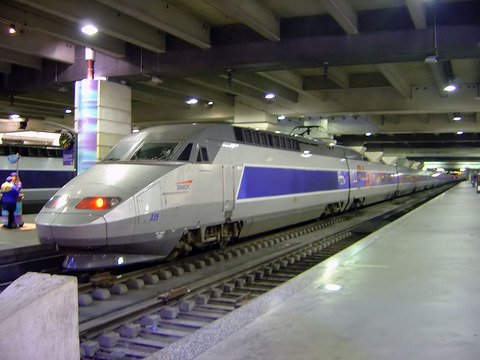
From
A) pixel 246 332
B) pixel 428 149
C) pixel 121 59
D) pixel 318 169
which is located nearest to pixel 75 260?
pixel 246 332

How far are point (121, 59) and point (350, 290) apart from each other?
9391 mm

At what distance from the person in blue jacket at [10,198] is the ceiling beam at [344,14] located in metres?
8.64

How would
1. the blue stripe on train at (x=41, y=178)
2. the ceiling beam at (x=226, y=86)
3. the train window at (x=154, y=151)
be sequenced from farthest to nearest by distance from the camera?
the blue stripe on train at (x=41, y=178)
the ceiling beam at (x=226, y=86)
the train window at (x=154, y=151)

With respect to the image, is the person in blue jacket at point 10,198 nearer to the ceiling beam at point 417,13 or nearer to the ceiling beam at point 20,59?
the ceiling beam at point 20,59

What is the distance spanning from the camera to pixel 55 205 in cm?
760

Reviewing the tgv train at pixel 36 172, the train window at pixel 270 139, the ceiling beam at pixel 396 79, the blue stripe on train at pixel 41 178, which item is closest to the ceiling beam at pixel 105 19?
the train window at pixel 270 139

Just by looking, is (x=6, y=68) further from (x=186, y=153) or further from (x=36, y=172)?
(x=186, y=153)

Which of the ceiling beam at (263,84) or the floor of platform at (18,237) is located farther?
the ceiling beam at (263,84)

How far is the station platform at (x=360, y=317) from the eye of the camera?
3826mm

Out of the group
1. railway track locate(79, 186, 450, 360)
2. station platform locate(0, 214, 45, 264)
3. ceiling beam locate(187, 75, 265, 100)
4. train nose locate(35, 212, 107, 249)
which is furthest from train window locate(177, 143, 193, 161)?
ceiling beam locate(187, 75, 265, 100)

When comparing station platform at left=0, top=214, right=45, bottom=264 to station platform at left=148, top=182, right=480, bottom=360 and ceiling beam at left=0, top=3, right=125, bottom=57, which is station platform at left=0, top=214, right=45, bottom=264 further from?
station platform at left=148, top=182, right=480, bottom=360

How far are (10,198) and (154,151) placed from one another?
5.42 m

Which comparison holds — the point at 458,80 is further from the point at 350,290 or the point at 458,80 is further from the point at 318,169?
the point at 350,290

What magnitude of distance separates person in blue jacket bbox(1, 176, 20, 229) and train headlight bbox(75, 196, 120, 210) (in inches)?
222
